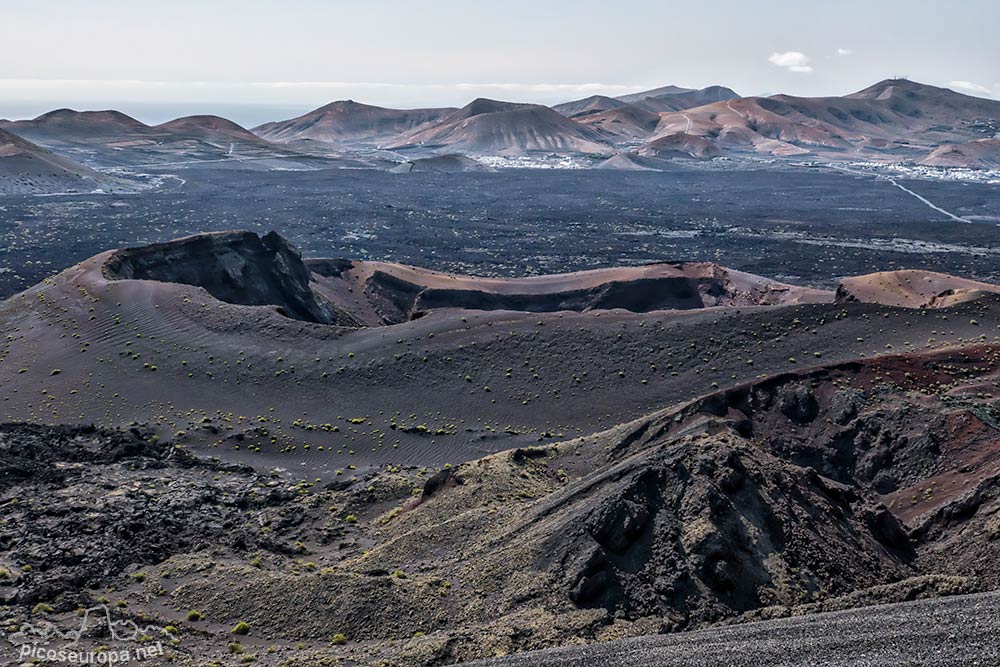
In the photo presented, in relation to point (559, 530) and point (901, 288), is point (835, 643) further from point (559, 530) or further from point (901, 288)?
point (901, 288)

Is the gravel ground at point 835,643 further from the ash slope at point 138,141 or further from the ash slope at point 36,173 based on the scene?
the ash slope at point 138,141

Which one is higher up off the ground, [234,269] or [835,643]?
[234,269]

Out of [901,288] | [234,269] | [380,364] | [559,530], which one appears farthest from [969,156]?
[559,530]

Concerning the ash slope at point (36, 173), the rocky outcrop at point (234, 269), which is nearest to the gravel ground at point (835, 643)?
the rocky outcrop at point (234, 269)

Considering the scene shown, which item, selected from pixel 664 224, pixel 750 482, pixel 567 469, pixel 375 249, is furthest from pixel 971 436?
pixel 664 224

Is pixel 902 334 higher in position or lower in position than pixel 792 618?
higher

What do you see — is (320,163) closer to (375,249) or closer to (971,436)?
(375,249)

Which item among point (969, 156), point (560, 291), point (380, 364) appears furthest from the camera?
point (969, 156)
